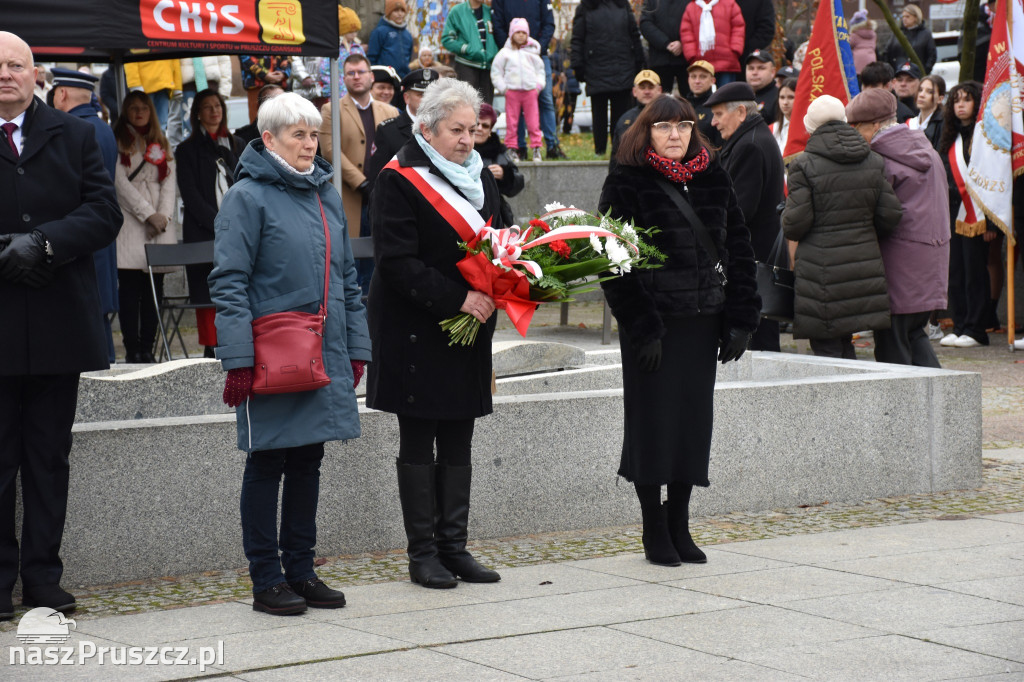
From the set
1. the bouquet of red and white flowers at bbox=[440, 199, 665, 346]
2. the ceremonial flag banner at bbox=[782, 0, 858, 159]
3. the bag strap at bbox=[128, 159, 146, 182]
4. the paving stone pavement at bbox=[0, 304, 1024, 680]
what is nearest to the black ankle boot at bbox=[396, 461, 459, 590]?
the paving stone pavement at bbox=[0, 304, 1024, 680]

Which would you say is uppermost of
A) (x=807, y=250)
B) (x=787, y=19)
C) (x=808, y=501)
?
(x=787, y=19)

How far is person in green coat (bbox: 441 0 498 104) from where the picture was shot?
1667 cm

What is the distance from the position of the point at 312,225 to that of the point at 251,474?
0.97 meters

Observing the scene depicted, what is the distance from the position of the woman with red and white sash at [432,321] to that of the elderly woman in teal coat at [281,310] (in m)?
0.28

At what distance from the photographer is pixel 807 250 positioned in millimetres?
9047

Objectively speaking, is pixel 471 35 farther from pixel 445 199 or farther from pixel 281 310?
pixel 281 310

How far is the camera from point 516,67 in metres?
16.4

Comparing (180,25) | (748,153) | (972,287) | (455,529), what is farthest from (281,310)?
(972,287)

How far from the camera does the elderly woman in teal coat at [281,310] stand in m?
5.26

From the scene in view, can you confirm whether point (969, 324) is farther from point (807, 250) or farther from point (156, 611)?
point (156, 611)

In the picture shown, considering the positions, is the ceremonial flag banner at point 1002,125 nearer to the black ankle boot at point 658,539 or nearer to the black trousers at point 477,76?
the black trousers at point 477,76

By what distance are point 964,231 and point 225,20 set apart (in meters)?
7.10

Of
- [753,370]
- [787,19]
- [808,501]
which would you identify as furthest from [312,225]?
[787,19]

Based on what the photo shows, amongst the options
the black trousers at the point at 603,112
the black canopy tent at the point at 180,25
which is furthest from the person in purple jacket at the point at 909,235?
the black trousers at the point at 603,112
